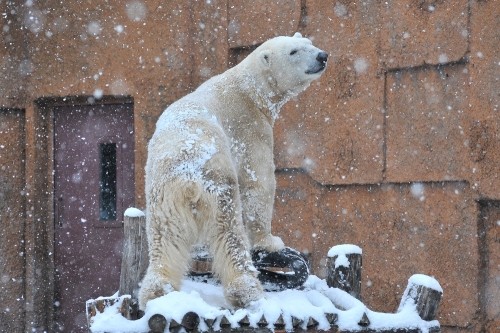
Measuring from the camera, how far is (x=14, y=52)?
19.3 ft

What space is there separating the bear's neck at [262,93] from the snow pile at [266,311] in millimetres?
812

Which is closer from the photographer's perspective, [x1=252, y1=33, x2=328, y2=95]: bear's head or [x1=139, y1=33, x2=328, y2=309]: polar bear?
[x1=139, y1=33, x2=328, y2=309]: polar bear

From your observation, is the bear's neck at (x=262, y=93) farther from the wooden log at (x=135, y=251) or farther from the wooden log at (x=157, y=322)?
the wooden log at (x=157, y=322)

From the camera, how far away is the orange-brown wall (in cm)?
484

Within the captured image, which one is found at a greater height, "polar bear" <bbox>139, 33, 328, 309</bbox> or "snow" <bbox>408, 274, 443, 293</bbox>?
"polar bear" <bbox>139, 33, 328, 309</bbox>

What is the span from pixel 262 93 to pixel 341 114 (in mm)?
2126

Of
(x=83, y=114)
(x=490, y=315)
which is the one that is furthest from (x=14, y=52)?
(x=490, y=315)

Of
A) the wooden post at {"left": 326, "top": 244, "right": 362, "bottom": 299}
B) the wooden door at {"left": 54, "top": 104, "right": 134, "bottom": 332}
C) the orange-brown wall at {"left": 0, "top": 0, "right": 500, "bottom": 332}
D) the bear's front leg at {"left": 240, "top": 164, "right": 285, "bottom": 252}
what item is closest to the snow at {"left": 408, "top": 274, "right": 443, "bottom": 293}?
the wooden post at {"left": 326, "top": 244, "right": 362, "bottom": 299}

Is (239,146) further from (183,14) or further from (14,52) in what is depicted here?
(14,52)

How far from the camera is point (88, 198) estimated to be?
6.05 m

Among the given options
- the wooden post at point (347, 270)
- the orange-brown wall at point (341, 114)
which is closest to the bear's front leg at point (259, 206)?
the wooden post at point (347, 270)

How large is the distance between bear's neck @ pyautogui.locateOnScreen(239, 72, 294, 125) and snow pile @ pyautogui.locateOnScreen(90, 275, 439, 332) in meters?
0.81

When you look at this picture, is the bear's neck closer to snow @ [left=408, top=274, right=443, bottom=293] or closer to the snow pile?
the snow pile

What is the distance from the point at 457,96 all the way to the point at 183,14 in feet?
7.04
